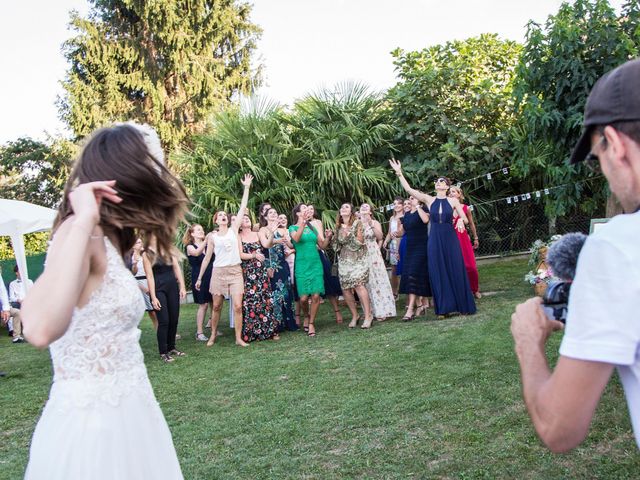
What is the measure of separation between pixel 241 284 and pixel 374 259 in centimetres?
238

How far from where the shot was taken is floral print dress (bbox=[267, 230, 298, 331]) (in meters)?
10.8

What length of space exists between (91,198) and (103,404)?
0.67m

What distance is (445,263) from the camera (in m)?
9.88

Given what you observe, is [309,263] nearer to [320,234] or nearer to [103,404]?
[320,234]

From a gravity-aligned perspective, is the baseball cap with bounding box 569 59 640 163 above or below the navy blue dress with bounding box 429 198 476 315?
above

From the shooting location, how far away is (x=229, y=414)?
580 cm

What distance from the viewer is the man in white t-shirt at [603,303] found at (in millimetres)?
1151

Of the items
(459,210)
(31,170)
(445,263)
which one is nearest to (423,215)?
(459,210)

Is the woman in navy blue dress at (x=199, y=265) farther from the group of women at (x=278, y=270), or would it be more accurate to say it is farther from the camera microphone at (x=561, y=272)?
the camera microphone at (x=561, y=272)

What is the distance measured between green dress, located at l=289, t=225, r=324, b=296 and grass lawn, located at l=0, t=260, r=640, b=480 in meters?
Answer: 1.24

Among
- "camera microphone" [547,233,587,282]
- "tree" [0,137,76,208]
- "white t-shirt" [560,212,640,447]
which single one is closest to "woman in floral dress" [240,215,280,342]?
"camera microphone" [547,233,587,282]

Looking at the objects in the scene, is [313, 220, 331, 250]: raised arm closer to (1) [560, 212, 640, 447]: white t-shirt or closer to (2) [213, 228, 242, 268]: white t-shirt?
(2) [213, 228, 242, 268]: white t-shirt

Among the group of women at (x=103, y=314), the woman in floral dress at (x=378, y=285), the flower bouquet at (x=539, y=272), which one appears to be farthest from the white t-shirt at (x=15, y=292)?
the group of women at (x=103, y=314)

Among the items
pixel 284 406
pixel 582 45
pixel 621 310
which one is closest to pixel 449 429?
pixel 284 406
